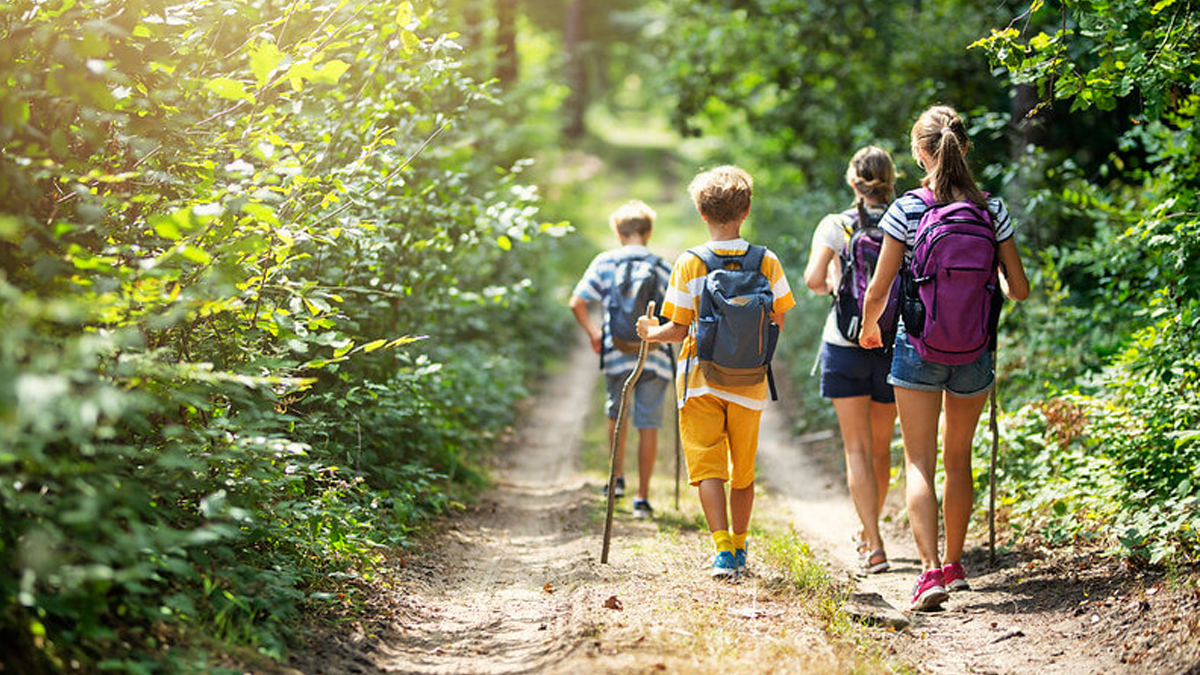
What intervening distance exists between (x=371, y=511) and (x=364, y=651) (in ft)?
6.22

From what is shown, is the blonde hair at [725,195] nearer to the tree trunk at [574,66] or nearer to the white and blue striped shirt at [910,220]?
the white and blue striped shirt at [910,220]

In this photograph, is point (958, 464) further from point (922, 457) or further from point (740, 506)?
point (740, 506)

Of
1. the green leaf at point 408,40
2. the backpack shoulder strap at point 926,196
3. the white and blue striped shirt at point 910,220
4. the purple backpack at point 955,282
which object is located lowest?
the purple backpack at point 955,282

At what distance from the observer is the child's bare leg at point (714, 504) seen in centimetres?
562

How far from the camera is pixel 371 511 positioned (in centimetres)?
644

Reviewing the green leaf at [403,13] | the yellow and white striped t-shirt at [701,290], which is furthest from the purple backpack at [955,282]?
the green leaf at [403,13]

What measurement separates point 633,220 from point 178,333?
3.85 meters

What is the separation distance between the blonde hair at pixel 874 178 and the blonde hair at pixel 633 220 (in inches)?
75.0

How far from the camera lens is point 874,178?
622 cm

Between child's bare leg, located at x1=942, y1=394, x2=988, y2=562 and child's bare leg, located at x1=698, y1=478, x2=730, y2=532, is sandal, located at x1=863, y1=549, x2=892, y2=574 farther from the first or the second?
child's bare leg, located at x1=698, y1=478, x2=730, y2=532

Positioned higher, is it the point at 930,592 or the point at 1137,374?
the point at 1137,374

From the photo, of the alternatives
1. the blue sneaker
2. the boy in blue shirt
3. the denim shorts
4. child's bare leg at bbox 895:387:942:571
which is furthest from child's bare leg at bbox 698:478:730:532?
the boy in blue shirt

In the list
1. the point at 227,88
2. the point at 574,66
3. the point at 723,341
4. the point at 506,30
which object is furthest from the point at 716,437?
the point at 574,66

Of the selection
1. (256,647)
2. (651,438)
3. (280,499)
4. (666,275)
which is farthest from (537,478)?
(256,647)
